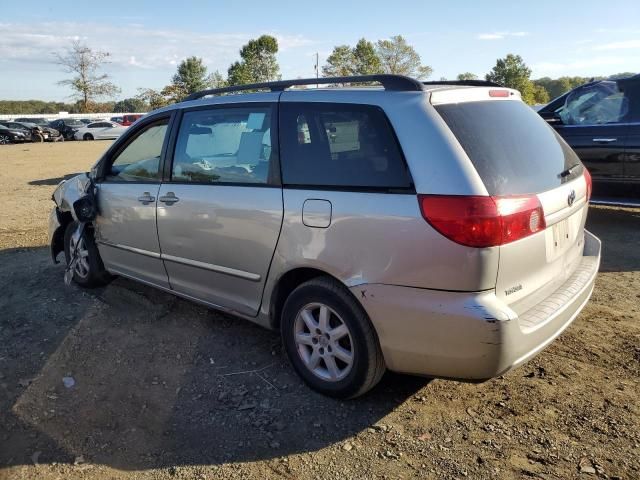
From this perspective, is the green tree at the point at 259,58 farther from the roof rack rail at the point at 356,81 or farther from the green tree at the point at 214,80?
the roof rack rail at the point at 356,81

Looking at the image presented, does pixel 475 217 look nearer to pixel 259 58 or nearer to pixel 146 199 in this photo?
pixel 146 199

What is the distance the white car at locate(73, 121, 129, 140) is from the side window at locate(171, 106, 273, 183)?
3692cm

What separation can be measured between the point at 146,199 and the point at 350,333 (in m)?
2.03

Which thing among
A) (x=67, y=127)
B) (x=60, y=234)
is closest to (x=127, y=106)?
(x=67, y=127)

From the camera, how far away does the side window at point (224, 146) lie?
3.38 metres

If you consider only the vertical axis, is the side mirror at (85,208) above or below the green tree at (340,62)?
below

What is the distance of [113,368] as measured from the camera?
11.8 feet

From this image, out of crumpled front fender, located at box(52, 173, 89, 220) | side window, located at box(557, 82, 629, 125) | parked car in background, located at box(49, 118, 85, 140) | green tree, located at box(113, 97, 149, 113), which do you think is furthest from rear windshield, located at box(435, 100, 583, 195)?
green tree, located at box(113, 97, 149, 113)

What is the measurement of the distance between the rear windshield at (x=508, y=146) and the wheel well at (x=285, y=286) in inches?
42.4

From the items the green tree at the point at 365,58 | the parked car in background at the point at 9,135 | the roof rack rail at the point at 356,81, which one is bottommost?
the parked car in background at the point at 9,135

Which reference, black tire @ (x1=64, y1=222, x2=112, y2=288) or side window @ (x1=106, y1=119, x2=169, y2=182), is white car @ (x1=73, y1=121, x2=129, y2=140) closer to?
black tire @ (x1=64, y1=222, x2=112, y2=288)

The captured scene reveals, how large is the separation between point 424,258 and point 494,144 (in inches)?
28.7

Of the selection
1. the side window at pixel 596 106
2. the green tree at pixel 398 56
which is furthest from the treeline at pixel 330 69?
A: the side window at pixel 596 106

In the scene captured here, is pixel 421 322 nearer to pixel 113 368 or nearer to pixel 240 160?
pixel 240 160
